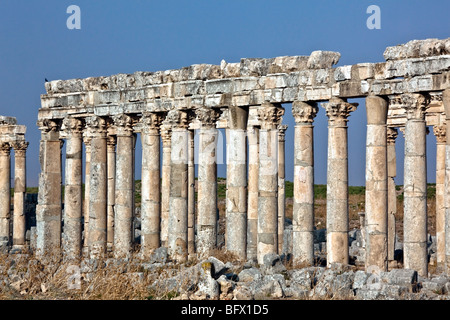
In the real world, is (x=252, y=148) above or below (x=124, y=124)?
below

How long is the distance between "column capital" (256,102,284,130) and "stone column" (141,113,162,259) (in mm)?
5741

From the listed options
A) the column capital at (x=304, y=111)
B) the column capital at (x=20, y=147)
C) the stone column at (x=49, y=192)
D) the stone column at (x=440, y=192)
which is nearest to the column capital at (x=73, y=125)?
the stone column at (x=49, y=192)

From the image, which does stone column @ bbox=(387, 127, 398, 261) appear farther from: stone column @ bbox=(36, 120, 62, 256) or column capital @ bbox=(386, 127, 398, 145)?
stone column @ bbox=(36, 120, 62, 256)

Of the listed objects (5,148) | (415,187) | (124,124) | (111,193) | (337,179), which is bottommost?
(111,193)

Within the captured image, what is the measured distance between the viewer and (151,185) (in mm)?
41750

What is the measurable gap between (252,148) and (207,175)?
5.48m

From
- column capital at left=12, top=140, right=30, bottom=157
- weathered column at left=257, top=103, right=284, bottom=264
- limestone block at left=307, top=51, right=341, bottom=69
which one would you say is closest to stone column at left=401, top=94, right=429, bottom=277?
limestone block at left=307, top=51, right=341, bottom=69

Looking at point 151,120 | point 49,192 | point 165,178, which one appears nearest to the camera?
point 151,120

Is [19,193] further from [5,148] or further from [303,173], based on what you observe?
[303,173]

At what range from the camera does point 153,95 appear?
41.2m

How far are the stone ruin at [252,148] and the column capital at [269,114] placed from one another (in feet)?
0.15

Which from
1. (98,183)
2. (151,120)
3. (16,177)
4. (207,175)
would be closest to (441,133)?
(207,175)

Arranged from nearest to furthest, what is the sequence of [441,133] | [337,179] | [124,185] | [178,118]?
[337,179], [178,118], [441,133], [124,185]
